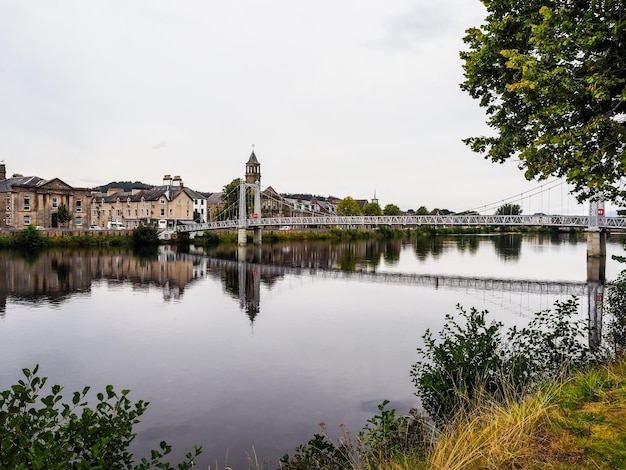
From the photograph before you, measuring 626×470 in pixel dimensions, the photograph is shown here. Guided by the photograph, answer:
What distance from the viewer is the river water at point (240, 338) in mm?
10039

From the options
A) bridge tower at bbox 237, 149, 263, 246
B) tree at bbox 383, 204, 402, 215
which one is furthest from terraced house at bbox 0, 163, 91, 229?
tree at bbox 383, 204, 402, 215

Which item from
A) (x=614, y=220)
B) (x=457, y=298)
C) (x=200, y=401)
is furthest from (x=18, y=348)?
(x=614, y=220)

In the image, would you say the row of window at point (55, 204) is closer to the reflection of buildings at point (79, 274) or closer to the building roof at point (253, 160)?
the reflection of buildings at point (79, 274)

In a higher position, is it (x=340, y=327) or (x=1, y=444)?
(x=1, y=444)

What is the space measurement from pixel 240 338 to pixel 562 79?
13549 millimetres

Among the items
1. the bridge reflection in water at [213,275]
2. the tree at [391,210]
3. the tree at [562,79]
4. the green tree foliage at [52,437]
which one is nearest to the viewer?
the green tree foliage at [52,437]

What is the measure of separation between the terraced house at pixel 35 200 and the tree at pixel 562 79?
224 feet

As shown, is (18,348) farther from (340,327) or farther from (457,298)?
(457,298)

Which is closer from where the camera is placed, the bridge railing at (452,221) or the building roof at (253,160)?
the bridge railing at (452,221)

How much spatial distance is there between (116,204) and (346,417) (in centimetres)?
8845

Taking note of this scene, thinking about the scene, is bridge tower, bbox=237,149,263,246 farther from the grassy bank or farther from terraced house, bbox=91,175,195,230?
the grassy bank

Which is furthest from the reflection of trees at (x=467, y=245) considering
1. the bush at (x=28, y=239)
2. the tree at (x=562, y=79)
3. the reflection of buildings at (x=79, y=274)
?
the tree at (x=562, y=79)

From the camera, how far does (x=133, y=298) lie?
25.8 meters

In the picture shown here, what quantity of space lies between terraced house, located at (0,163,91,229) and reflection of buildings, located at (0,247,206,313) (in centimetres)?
1981
